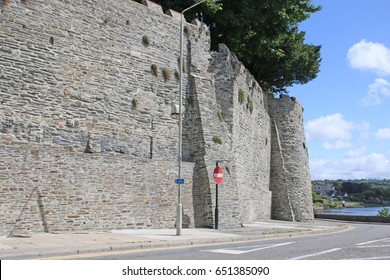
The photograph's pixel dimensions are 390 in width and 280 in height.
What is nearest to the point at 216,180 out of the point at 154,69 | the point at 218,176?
the point at 218,176

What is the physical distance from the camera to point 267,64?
139 feet

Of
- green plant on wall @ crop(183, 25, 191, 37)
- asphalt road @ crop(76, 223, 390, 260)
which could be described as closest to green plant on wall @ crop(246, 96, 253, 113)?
green plant on wall @ crop(183, 25, 191, 37)

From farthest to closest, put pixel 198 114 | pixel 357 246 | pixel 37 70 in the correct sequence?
1. pixel 198 114
2. pixel 37 70
3. pixel 357 246

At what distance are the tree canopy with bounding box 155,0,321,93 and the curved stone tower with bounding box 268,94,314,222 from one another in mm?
4673

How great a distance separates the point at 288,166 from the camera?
3634 centimetres

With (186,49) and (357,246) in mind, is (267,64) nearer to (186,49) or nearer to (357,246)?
(186,49)

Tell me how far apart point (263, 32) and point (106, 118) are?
1951 cm

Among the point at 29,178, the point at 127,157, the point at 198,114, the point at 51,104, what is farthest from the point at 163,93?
the point at 29,178

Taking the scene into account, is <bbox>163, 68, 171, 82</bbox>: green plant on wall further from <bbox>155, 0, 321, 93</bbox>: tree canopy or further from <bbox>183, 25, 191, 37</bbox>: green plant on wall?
<bbox>155, 0, 321, 93</bbox>: tree canopy

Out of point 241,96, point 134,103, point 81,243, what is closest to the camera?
point 81,243

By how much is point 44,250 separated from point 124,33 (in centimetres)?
1240

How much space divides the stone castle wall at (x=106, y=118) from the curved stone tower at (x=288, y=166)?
9.40 meters

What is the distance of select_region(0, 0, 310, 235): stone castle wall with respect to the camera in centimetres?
1689

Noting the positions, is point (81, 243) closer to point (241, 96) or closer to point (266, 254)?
point (266, 254)
